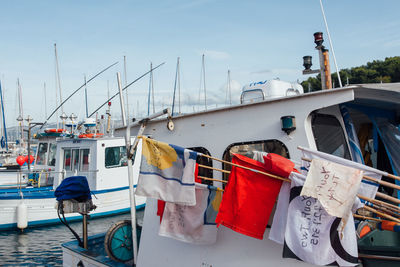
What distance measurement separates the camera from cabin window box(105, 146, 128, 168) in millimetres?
14844

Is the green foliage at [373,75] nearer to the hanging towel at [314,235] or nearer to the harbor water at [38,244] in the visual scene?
the harbor water at [38,244]

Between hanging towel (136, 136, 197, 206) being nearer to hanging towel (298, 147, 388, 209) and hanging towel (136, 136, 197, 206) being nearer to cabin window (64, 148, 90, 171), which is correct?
hanging towel (298, 147, 388, 209)

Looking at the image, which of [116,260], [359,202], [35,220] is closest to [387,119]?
[359,202]

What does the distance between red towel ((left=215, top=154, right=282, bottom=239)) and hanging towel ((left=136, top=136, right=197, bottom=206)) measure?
53 centimetres

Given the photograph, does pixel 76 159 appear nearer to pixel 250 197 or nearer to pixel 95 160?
pixel 95 160

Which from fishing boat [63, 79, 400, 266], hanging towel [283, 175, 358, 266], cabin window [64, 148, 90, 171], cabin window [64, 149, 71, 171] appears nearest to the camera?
hanging towel [283, 175, 358, 266]

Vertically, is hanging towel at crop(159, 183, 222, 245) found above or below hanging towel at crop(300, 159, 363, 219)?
below

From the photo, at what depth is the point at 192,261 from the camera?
4430 millimetres

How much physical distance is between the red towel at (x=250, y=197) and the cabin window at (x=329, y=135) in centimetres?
97

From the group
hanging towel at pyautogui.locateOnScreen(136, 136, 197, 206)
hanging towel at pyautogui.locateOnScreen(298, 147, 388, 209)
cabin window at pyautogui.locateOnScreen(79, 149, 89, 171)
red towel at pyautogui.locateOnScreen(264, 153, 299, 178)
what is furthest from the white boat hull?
hanging towel at pyautogui.locateOnScreen(298, 147, 388, 209)

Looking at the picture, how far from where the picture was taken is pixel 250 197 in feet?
11.3

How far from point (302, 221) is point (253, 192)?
56 centimetres

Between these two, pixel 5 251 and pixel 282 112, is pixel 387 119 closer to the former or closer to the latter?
pixel 282 112

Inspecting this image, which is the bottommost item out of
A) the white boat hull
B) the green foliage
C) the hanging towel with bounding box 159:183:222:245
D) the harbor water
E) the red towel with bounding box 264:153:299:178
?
the harbor water
